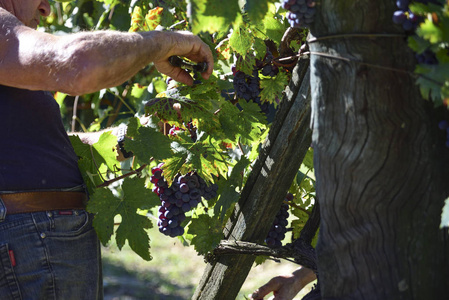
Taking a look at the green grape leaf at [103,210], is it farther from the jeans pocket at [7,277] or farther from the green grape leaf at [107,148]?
the jeans pocket at [7,277]

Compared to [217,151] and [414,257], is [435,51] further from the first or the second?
[217,151]

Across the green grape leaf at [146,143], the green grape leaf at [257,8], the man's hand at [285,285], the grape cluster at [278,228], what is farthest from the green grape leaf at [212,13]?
the man's hand at [285,285]

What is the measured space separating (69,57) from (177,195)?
61cm

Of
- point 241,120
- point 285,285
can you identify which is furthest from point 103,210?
point 285,285

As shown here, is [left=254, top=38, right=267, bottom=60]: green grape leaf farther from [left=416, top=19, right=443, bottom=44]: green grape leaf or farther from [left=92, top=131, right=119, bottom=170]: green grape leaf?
[left=416, top=19, right=443, bottom=44]: green grape leaf

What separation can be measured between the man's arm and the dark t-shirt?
229 mm

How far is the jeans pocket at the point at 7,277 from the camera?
1524 mm

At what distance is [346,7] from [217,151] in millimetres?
786

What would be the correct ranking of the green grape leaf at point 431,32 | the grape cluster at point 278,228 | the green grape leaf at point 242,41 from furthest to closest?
the grape cluster at point 278,228 < the green grape leaf at point 242,41 < the green grape leaf at point 431,32

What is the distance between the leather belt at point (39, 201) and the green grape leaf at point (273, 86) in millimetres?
695

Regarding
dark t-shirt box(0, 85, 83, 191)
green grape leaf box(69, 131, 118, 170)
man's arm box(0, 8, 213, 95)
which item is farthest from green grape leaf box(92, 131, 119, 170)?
man's arm box(0, 8, 213, 95)

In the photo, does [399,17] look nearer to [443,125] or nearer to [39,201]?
[443,125]

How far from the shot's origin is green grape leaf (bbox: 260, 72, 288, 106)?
183 centimetres

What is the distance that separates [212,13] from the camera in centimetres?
108
